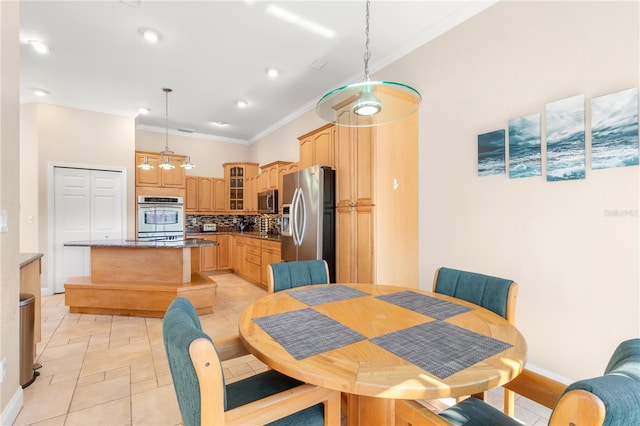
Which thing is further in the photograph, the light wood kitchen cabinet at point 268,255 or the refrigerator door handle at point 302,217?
the light wood kitchen cabinet at point 268,255

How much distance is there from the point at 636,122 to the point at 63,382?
4321mm

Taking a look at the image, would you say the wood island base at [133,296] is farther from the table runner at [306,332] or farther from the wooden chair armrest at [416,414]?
the wooden chair armrest at [416,414]

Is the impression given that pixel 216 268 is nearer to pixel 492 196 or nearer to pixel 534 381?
pixel 492 196

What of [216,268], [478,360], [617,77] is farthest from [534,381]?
[216,268]

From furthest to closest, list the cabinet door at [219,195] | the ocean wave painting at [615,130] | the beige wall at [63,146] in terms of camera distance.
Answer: the cabinet door at [219,195] < the beige wall at [63,146] < the ocean wave painting at [615,130]

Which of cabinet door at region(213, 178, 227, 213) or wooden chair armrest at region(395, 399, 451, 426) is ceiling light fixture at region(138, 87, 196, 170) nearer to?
cabinet door at region(213, 178, 227, 213)

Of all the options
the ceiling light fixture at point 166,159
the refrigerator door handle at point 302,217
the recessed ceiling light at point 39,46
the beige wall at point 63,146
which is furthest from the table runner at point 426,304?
the beige wall at point 63,146

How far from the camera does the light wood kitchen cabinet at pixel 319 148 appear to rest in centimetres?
390

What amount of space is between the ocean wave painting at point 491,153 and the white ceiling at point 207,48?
1154mm

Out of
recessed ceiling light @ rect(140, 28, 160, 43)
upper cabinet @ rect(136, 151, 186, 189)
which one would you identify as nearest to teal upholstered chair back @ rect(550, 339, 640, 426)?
recessed ceiling light @ rect(140, 28, 160, 43)

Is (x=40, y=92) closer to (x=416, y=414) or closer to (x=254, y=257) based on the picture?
(x=254, y=257)

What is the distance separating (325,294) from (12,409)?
208cm

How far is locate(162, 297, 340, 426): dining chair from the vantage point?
2.80 ft

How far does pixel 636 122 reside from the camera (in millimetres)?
1808
